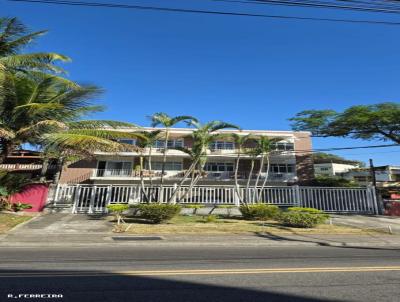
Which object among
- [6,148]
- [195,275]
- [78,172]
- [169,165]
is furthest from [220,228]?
[78,172]

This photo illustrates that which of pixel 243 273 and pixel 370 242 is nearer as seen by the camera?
pixel 243 273

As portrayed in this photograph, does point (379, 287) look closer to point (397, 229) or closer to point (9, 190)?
point (397, 229)

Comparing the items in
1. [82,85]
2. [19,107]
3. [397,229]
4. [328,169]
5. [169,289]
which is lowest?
[169,289]

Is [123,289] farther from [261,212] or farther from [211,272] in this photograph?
[261,212]

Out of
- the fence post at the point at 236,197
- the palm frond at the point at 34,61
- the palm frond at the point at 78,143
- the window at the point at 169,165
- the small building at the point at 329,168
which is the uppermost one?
the small building at the point at 329,168

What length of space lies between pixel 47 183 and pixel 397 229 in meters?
18.3

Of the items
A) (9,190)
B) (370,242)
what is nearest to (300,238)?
(370,242)

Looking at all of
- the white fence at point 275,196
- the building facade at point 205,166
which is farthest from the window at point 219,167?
the white fence at point 275,196

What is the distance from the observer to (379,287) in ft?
16.2

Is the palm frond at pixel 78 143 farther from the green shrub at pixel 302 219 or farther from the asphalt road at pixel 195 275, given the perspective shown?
the green shrub at pixel 302 219

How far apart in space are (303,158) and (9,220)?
30.9 meters

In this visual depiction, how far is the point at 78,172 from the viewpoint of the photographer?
32.6 meters

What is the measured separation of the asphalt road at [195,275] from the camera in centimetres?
438

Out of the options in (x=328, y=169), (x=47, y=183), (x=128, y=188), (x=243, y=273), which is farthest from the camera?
(x=328, y=169)
